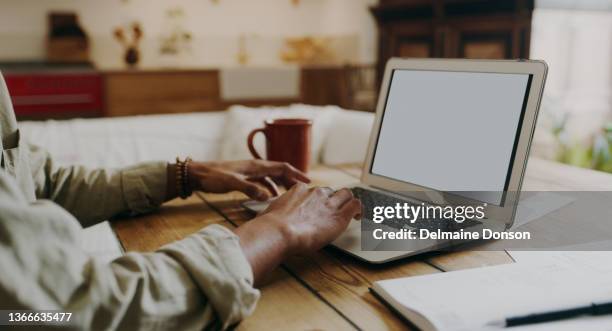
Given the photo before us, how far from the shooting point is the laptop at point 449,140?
2.66 feet

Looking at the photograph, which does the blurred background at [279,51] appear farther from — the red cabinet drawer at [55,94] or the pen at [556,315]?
the pen at [556,315]

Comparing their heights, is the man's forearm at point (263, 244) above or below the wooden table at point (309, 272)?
above

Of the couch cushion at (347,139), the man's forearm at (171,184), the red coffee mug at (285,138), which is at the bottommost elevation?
the couch cushion at (347,139)

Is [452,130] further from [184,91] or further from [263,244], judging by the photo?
Answer: [184,91]

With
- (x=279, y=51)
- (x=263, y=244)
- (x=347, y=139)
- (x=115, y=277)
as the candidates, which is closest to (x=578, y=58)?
(x=347, y=139)

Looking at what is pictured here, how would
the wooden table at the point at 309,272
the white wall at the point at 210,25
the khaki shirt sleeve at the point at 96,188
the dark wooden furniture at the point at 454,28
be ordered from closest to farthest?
the wooden table at the point at 309,272 → the khaki shirt sleeve at the point at 96,188 → the dark wooden furniture at the point at 454,28 → the white wall at the point at 210,25

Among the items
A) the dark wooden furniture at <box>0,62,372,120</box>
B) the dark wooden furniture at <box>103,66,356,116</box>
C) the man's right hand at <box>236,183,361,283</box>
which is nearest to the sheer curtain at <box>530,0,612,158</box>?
the dark wooden furniture at <box>0,62,372,120</box>

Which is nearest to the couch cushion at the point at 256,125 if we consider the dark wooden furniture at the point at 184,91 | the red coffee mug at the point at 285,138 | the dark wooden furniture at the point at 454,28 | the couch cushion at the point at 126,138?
the couch cushion at the point at 126,138

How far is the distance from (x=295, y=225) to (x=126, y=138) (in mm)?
1662

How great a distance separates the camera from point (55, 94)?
14.5 ft

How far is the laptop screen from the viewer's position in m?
0.85

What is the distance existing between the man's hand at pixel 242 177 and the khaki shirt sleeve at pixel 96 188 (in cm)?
4

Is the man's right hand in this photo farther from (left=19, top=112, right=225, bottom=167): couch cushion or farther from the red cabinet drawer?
the red cabinet drawer

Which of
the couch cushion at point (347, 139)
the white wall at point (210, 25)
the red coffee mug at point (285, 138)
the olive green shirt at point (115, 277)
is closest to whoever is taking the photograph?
the olive green shirt at point (115, 277)
